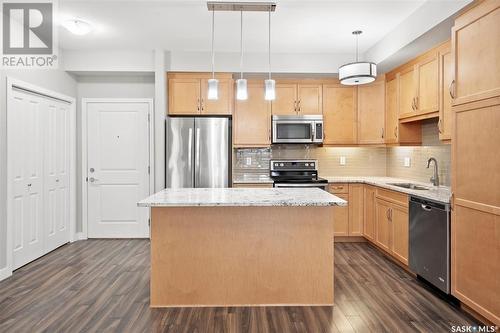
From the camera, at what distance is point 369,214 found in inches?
176

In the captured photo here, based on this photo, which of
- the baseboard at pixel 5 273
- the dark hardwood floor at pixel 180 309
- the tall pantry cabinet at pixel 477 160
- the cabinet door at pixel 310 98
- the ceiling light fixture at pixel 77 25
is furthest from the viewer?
the cabinet door at pixel 310 98

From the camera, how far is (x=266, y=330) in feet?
7.69

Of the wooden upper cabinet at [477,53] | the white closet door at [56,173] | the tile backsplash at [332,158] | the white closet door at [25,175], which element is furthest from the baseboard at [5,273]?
the wooden upper cabinet at [477,53]

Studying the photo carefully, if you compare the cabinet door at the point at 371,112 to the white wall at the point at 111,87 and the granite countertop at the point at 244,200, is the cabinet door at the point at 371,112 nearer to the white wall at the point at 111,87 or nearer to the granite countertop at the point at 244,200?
the granite countertop at the point at 244,200

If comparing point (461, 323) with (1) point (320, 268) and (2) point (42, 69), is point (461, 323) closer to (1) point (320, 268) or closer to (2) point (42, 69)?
(1) point (320, 268)

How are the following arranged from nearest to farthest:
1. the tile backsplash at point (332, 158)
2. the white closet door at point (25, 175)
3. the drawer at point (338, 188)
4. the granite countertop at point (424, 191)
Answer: the granite countertop at point (424, 191)
the white closet door at point (25, 175)
the drawer at point (338, 188)
the tile backsplash at point (332, 158)

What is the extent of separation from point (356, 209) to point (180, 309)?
2.91 metres

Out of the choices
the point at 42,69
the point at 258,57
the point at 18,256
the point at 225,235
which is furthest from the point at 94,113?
the point at 225,235

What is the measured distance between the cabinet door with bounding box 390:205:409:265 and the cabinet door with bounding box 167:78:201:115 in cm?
285

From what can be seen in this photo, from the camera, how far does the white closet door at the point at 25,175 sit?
3.57m

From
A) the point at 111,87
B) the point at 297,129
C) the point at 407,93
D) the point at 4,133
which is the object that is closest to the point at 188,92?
the point at 111,87

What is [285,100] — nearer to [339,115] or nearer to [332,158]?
[339,115]

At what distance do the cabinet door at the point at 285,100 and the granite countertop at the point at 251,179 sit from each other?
99 cm

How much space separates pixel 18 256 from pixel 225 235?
101 inches
